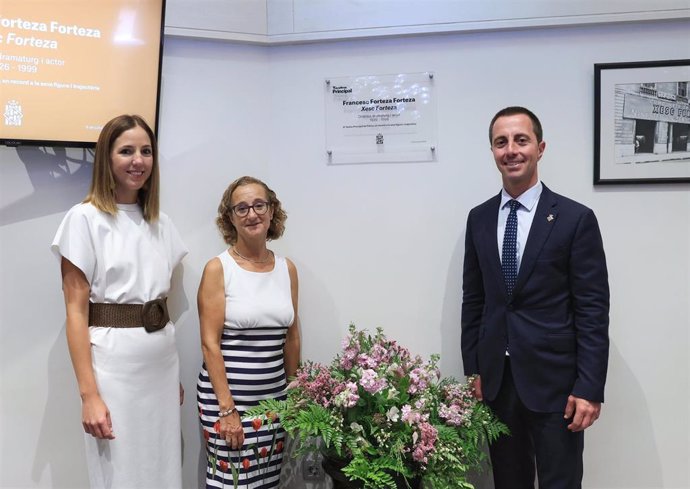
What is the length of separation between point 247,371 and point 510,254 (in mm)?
1116

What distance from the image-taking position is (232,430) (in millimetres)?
1956

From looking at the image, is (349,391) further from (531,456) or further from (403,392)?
(531,456)

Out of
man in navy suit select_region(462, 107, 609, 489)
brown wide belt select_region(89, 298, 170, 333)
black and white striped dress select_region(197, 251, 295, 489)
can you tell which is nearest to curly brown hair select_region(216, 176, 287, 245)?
black and white striped dress select_region(197, 251, 295, 489)

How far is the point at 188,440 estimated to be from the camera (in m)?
2.37

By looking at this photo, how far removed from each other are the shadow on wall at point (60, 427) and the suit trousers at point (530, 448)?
1759 millimetres

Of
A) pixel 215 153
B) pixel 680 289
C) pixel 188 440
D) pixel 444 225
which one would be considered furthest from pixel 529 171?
pixel 188 440

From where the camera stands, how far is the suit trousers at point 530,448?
1807 mm

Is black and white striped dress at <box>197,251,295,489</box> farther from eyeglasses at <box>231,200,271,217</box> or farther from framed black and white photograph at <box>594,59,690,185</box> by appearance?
framed black and white photograph at <box>594,59,690,185</box>

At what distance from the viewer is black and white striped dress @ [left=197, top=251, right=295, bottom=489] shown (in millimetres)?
2004

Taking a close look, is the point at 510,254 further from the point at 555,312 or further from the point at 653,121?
the point at 653,121

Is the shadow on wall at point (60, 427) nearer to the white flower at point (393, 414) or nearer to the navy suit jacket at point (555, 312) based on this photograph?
the white flower at point (393, 414)

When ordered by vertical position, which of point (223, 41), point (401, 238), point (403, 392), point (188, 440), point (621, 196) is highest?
point (223, 41)

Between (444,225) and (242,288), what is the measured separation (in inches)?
38.1

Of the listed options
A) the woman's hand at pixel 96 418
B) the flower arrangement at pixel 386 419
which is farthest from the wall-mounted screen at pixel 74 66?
the flower arrangement at pixel 386 419
